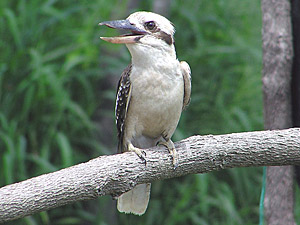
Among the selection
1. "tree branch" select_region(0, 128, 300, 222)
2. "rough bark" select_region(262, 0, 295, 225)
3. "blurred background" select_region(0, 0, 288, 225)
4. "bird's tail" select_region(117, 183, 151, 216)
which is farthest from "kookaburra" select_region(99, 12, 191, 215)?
"blurred background" select_region(0, 0, 288, 225)

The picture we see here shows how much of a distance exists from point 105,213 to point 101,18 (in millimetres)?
1613

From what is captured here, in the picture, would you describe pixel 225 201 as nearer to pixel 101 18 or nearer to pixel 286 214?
pixel 286 214

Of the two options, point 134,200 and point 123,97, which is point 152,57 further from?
point 134,200

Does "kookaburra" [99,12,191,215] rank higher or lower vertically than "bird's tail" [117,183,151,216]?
higher

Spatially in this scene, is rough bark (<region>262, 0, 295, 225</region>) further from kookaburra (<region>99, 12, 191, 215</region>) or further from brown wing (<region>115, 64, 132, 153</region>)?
brown wing (<region>115, 64, 132, 153</region>)

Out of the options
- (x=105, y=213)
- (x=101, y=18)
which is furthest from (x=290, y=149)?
(x=101, y=18)

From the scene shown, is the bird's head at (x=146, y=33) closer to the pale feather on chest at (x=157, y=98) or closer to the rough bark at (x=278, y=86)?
the pale feather on chest at (x=157, y=98)

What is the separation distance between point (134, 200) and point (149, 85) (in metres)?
0.68

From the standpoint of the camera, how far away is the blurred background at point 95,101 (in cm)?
399

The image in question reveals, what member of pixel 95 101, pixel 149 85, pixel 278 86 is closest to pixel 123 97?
pixel 149 85

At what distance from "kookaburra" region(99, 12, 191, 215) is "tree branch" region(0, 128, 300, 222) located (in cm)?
14

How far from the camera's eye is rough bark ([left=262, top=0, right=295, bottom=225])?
305 cm

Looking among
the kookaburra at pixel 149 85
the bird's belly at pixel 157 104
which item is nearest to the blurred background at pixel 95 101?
the kookaburra at pixel 149 85

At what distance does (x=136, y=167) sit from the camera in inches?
94.1
